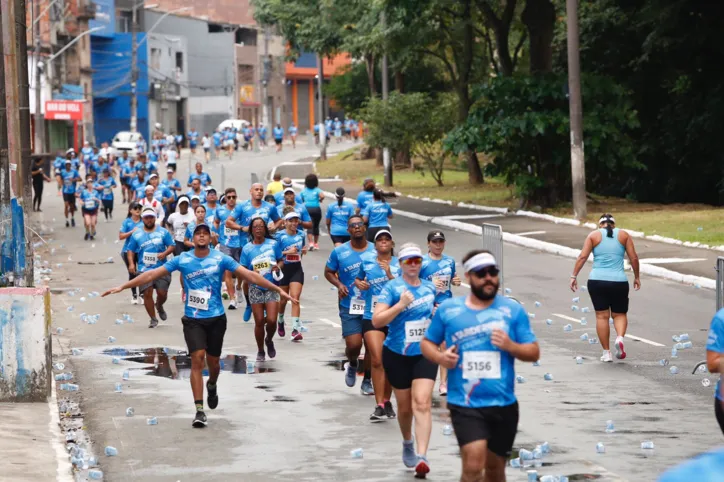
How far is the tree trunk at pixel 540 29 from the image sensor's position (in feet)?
119

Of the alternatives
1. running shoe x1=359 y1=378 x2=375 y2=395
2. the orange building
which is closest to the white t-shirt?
running shoe x1=359 y1=378 x2=375 y2=395

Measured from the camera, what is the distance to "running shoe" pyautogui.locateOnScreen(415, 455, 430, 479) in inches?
384

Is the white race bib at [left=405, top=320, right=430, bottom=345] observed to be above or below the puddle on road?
above

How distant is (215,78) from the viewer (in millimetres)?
105875

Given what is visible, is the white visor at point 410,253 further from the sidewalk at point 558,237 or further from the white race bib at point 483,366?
the sidewalk at point 558,237

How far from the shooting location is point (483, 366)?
7.84 meters

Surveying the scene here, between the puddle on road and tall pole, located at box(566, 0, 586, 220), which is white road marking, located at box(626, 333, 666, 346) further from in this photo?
tall pole, located at box(566, 0, 586, 220)

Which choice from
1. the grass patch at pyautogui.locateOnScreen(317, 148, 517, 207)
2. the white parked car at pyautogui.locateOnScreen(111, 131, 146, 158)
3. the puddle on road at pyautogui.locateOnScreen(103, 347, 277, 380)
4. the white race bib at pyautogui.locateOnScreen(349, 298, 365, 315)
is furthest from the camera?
the white parked car at pyautogui.locateOnScreen(111, 131, 146, 158)

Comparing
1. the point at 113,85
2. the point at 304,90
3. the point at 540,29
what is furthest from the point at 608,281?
the point at 304,90

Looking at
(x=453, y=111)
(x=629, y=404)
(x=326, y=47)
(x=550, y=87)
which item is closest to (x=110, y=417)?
(x=629, y=404)

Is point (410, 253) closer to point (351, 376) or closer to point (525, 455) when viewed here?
point (525, 455)

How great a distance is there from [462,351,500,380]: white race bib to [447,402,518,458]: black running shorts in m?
0.19

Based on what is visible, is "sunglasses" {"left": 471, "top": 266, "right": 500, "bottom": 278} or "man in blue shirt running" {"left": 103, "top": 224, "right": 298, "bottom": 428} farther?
"man in blue shirt running" {"left": 103, "top": 224, "right": 298, "bottom": 428}

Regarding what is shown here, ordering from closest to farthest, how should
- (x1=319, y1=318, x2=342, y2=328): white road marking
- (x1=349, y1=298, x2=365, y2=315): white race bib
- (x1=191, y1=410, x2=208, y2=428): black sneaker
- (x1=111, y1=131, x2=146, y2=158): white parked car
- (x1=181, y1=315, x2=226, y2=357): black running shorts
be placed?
(x1=191, y1=410, x2=208, y2=428): black sneaker → (x1=181, y1=315, x2=226, y2=357): black running shorts → (x1=349, y1=298, x2=365, y2=315): white race bib → (x1=319, y1=318, x2=342, y2=328): white road marking → (x1=111, y1=131, x2=146, y2=158): white parked car
